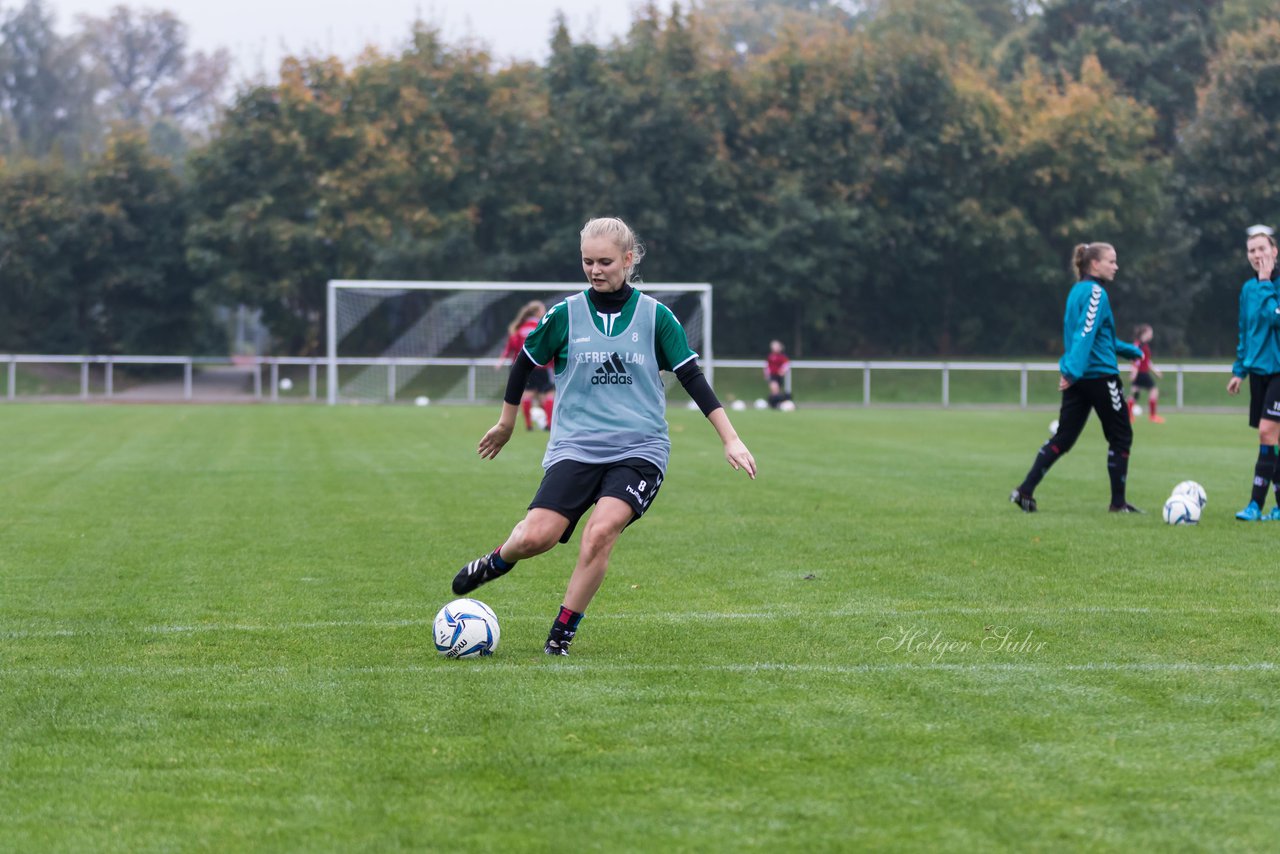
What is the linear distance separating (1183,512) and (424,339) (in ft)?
88.9

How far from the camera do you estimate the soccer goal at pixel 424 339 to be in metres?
35.9

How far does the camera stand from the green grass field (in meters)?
3.96

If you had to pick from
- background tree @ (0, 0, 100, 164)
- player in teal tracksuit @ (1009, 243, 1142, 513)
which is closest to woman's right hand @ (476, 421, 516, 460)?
player in teal tracksuit @ (1009, 243, 1142, 513)

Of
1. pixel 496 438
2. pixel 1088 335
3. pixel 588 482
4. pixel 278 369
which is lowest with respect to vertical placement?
pixel 278 369

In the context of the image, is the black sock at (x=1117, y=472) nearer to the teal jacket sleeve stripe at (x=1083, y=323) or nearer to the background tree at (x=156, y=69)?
the teal jacket sleeve stripe at (x=1083, y=323)

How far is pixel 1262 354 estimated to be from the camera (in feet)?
36.5

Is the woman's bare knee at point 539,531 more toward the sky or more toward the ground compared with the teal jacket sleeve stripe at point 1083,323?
more toward the ground

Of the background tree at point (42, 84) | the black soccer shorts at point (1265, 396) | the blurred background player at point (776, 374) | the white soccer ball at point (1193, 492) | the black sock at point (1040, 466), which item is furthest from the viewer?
the background tree at point (42, 84)

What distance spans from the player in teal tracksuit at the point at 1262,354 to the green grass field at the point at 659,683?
48cm

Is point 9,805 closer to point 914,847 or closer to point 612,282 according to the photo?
point 914,847

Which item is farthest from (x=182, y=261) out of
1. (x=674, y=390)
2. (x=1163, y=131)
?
(x=1163, y=131)

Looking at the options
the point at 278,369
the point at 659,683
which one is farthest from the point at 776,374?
the point at 659,683

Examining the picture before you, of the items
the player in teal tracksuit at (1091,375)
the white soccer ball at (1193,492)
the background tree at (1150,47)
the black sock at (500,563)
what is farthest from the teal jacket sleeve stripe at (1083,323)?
the background tree at (1150,47)

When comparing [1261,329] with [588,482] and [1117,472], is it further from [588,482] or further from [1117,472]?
[588,482]
